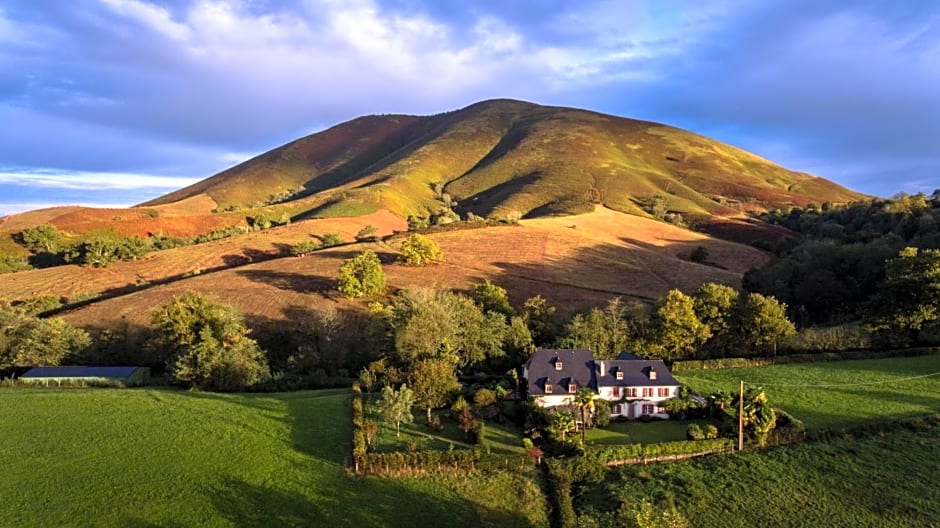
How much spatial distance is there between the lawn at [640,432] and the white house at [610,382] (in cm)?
136

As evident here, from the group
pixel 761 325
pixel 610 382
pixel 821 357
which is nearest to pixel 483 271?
pixel 761 325

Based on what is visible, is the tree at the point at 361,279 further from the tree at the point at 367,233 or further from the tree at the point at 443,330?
the tree at the point at 367,233

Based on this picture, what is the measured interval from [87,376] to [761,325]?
6074 cm

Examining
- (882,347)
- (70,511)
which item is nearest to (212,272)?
(70,511)

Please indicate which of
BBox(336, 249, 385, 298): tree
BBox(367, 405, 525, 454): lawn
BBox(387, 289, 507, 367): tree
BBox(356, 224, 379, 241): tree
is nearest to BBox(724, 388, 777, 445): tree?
BBox(367, 405, 525, 454): lawn

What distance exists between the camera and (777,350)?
2240 inches

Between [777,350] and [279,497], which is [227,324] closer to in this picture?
[279,497]

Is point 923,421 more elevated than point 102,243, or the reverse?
point 102,243

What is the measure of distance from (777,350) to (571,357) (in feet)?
82.1

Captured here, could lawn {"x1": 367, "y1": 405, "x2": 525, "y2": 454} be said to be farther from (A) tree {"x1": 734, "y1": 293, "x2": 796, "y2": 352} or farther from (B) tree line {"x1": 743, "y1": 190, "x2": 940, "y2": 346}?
(B) tree line {"x1": 743, "y1": 190, "x2": 940, "y2": 346}

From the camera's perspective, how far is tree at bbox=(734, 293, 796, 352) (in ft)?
182

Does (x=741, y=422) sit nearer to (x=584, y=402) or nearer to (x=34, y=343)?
(x=584, y=402)

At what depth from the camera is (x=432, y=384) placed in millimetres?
40875

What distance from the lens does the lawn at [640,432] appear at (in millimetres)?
36312
